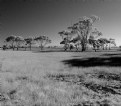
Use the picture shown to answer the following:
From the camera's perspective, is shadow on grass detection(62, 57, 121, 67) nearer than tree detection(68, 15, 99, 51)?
Yes

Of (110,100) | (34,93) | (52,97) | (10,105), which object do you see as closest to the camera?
(10,105)

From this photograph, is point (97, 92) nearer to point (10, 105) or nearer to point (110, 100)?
point (110, 100)

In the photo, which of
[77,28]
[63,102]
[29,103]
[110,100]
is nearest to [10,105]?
[29,103]

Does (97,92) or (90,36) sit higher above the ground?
(90,36)

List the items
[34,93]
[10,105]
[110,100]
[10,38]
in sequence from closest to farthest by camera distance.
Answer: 1. [10,105]
2. [110,100]
3. [34,93]
4. [10,38]

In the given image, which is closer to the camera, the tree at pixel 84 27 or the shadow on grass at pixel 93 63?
the shadow on grass at pixel 93 63

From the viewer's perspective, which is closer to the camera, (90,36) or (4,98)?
(4,98)

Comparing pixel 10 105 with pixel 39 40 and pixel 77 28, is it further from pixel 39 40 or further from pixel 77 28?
pixel 39 40

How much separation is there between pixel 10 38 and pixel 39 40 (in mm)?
22011

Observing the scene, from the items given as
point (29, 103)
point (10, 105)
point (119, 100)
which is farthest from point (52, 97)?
point (119, 100)

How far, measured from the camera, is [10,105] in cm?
494

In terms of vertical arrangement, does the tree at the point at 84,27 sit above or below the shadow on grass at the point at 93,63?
above

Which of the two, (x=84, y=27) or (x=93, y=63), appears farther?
(x=84, y=27)

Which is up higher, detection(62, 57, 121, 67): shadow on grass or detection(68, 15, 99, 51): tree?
detection(68, 15, 99, 51): tree
